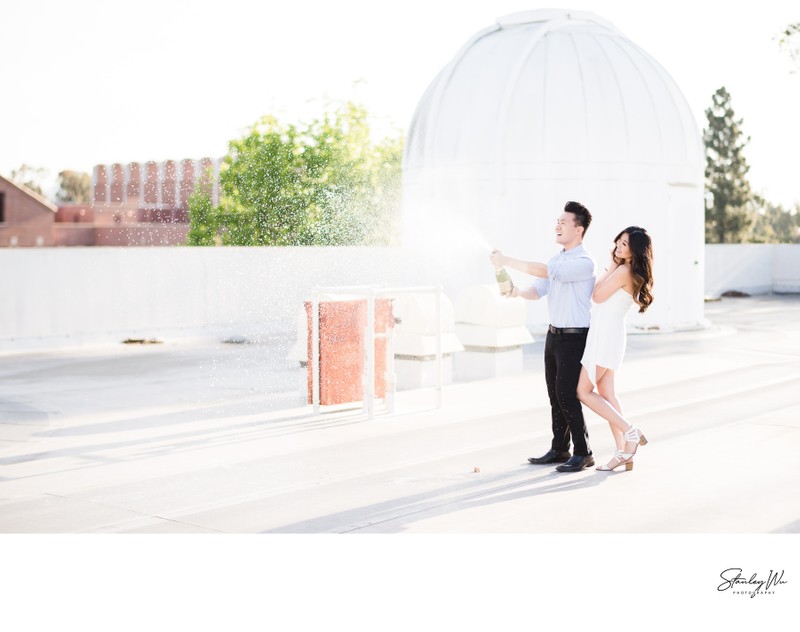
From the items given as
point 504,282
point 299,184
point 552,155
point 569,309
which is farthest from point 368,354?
point 299,184

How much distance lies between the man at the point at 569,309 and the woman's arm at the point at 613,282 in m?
0.09

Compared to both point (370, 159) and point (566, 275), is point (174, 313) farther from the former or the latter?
point (370, 159)

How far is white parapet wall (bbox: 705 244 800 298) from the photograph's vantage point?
35.1 m

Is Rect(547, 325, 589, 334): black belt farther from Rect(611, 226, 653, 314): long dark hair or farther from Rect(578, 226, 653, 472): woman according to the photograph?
Rect(611, 226, 653, 314): long dark hair

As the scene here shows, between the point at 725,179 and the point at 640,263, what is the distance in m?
49.6

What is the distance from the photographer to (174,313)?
61.3 feet

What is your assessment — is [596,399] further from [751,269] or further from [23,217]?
[23,217]

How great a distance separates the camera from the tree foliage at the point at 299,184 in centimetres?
4100

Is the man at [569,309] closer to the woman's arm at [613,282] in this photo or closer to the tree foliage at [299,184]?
the woman's arm at [613,282]

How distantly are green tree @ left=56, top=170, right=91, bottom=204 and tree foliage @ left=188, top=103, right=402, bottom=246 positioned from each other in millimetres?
46981

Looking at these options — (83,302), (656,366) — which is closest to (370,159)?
(83,302)

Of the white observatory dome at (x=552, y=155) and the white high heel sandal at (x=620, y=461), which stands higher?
the white observatory dome at (x=552, y=155)

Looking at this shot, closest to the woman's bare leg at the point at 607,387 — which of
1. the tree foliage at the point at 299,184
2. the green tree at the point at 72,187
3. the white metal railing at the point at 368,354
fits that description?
the white metal railing at the point at 368,354


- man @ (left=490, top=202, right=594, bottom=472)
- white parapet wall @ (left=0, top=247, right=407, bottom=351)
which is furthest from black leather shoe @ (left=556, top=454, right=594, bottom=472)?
white parapet wall @ (left=0, top=247, right=407, bottom=351)
